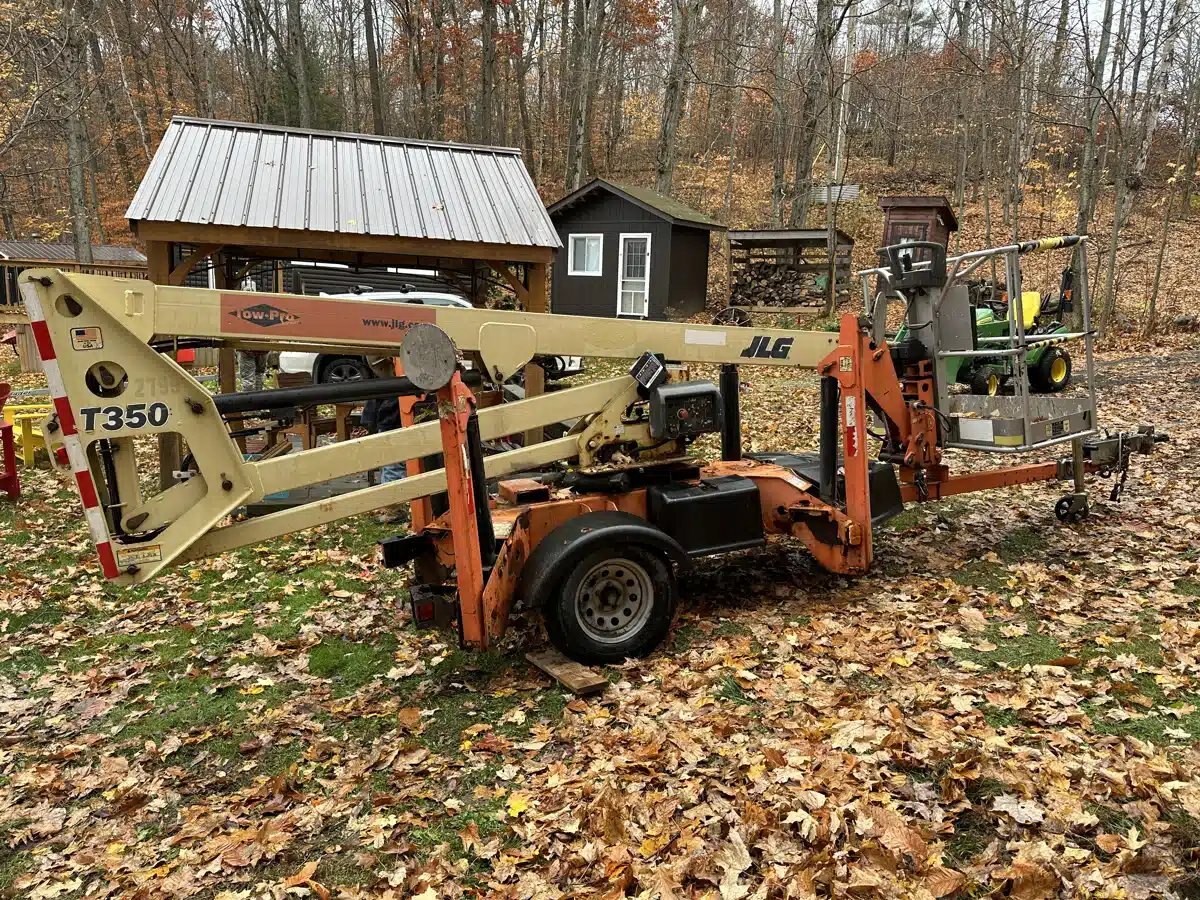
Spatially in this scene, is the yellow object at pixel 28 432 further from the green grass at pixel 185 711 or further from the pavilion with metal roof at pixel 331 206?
the green grass at pixel 185 711

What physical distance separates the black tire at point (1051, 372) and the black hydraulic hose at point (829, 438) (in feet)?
34.3

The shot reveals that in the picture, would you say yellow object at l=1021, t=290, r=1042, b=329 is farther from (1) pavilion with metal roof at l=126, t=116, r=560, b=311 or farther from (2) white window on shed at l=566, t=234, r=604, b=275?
(2) white window on shed at l=566, t=234, r=604, b=275

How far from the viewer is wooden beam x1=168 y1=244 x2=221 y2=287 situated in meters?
9.34

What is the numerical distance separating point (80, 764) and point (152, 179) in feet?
24.9

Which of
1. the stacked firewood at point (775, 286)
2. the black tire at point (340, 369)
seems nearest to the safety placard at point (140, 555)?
the black tire at point (340, 369)

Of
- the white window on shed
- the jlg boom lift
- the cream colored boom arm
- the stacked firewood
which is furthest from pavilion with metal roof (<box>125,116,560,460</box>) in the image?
the stacked firewood

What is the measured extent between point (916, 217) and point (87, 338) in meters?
21.8

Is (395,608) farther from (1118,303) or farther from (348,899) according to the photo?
(1118,303)

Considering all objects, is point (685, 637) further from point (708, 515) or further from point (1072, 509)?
point (1072, 509)

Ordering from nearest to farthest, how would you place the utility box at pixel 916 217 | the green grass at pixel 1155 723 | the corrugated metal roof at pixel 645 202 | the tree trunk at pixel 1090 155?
the green grass at pixel 1155 723 → the tree trunk at pixel 1090 155 → the utility box at pixel 916 217 → the corrugated metal roof at pixel 645 202

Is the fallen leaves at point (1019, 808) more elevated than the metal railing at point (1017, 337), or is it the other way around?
the metal railing at point (1017, 337)

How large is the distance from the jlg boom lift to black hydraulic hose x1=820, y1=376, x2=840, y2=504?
0.02 m

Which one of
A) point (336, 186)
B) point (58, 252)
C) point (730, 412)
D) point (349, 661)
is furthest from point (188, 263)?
point (58, 252)

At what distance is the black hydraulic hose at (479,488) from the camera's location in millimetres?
4789
